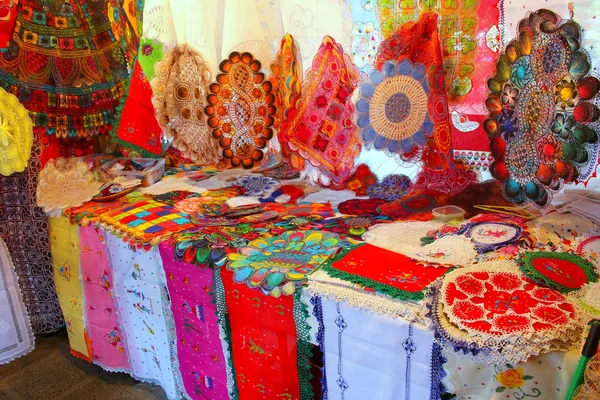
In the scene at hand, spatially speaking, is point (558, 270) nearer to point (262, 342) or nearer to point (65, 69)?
point (262, 342)

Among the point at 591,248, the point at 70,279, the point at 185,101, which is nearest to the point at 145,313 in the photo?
the point at 70,279

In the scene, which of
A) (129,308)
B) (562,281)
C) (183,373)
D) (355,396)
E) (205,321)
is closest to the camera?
(562,281)

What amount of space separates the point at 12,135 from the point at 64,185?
1.04 ft

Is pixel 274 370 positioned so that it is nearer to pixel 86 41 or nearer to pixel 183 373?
pixel 183 373

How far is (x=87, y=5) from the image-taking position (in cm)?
249

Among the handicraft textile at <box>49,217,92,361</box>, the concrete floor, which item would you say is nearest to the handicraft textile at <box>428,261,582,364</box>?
the concrete floor

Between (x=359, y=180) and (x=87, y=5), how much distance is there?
1.52 meters

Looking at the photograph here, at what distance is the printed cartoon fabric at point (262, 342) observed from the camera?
1468 mm

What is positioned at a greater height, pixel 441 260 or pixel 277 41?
pixel 277 41

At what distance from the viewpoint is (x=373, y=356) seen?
129 centimetres

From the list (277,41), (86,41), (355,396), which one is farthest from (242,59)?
(355,396)

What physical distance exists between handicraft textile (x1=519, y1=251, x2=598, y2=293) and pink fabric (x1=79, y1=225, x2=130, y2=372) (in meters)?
1.51

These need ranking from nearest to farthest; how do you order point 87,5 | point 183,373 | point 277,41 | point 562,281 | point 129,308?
1. point 562,281
2. point 183,373
3. point 129,308
4. point 277,41
5. point 87,5

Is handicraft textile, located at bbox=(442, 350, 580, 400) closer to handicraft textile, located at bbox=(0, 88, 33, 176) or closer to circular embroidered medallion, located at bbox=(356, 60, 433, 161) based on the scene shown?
circular embroidered medallion, located at bbox=(356, 60, 433, 161)
